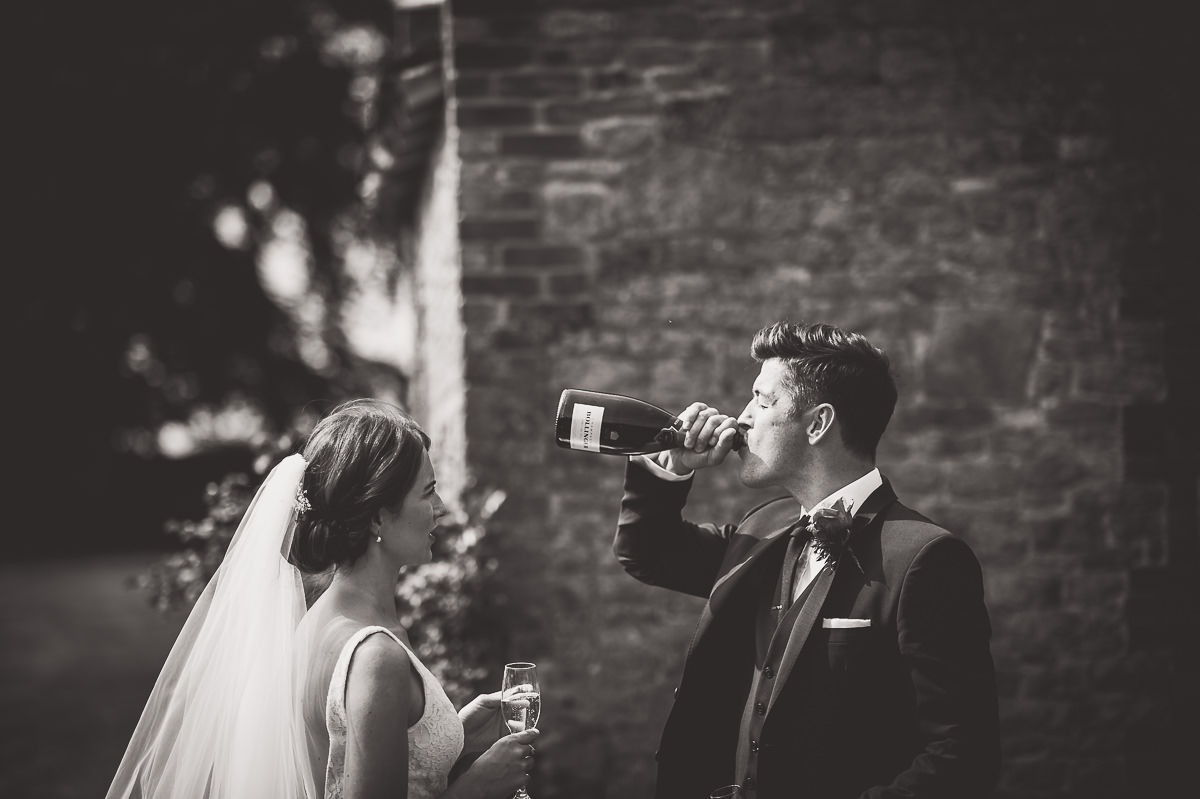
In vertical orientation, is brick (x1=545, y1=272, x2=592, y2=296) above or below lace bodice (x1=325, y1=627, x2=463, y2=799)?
above

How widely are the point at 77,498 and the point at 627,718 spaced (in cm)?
1388

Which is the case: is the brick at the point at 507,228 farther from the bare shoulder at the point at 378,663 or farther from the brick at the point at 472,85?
the bare shoulder at the point at 378,663

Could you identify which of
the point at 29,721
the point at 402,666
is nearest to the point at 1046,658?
the point at 402,666

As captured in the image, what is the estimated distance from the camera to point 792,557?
9.21 ft

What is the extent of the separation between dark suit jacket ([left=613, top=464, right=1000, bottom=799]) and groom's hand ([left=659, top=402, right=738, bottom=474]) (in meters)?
0.27

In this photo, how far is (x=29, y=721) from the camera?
8070mm

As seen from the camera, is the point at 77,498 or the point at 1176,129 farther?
the point at 77,498

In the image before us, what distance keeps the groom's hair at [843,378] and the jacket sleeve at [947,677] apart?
0.44 meters

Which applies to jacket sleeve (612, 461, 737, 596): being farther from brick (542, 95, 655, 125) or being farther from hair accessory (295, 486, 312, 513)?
brick (542, 95, 655, 125)

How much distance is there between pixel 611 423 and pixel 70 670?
8489 mm

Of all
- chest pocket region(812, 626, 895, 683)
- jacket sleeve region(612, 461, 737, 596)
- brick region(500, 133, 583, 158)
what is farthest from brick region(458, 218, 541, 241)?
chest pocket region(812, 626, 895, 683)

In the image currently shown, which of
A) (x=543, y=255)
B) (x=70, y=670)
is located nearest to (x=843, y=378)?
(x=543, y=255)

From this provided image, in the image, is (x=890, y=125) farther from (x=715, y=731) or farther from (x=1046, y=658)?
(x=715, y=731)

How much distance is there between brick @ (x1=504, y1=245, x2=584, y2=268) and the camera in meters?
5.32
